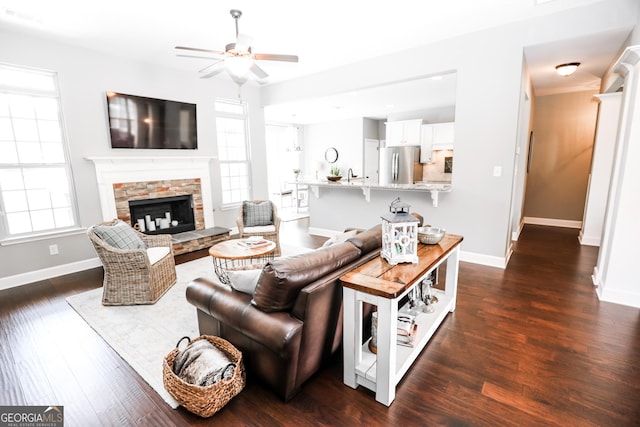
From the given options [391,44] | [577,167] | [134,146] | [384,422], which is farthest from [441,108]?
[384,422]

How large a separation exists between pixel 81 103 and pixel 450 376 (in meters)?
5.19

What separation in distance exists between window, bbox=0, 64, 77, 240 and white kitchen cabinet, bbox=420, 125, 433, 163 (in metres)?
6.69

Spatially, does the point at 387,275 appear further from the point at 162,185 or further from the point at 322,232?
the point at 162,185

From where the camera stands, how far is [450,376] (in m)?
1.98

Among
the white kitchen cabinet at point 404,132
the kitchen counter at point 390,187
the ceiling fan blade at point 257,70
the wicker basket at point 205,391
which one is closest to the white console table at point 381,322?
the wicker basket at point 205,391

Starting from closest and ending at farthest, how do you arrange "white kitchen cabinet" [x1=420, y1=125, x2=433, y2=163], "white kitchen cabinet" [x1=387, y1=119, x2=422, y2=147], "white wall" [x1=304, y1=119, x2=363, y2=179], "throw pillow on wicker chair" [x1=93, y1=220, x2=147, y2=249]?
"throw pillow on wicker chair" [x1=93, y1=220, x2=147, y2=249]
"white kitchen cabinet" [x1=420, y1=125, x2=433, y2=163]
"white kitchen cabinet" [x1=387, y1=119, x2=422, y2=147]
"white wall" [x1=304, y1=119, x2=363, y2=179]

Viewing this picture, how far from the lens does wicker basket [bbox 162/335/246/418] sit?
161cm

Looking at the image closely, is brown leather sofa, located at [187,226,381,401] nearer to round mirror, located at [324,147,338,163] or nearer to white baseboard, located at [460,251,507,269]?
white baseboard, located at [460,251,507,269]

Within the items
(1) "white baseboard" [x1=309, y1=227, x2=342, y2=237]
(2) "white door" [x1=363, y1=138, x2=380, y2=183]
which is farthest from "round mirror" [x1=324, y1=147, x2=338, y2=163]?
(1) "white baseboard" [x1=309, y1=227, x2=342, y2=237]

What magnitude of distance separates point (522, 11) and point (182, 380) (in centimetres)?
446

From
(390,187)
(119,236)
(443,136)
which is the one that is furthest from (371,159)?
(119,236)

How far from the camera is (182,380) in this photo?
5.49 ft

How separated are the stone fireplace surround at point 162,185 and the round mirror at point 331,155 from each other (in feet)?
15.9

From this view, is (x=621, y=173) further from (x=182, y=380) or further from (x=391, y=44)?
(x=182, y=380)
